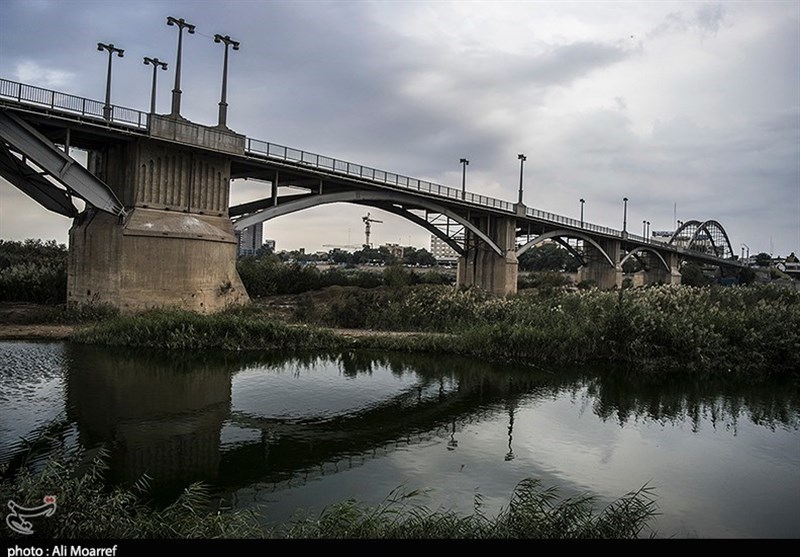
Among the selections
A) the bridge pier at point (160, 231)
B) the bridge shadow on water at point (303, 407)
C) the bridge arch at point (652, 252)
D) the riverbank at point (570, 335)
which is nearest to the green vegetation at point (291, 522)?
the bridge shadow on water at point (303, 407)

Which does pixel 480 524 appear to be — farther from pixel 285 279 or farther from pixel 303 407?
pixel 285 279

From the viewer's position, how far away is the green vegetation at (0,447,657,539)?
19.9 feet

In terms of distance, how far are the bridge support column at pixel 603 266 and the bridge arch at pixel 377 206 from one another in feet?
85.2

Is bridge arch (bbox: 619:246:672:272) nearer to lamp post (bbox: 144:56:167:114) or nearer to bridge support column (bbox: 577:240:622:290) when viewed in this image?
bridge support column (bbox: 577:240:622:290)

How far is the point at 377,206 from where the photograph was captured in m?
42.5

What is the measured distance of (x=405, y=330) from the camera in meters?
29.3

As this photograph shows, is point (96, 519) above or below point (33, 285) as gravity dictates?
below

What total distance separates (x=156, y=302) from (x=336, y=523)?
2280cm

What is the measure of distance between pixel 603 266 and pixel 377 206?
42241 millimetres

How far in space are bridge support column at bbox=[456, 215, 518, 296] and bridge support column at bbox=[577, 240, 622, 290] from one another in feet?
77.8

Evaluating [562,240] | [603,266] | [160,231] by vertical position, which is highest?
[562,240]

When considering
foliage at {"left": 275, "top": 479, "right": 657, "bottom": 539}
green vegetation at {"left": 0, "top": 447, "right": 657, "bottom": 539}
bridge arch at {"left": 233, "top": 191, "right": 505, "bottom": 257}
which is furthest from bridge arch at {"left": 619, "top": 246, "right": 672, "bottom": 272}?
green vegetation at {"left": 0, "top": 447, "right": 657, "bottom": 539}

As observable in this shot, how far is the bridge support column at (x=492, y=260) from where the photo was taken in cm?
5359

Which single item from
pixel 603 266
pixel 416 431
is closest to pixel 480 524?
pixel 416 431
